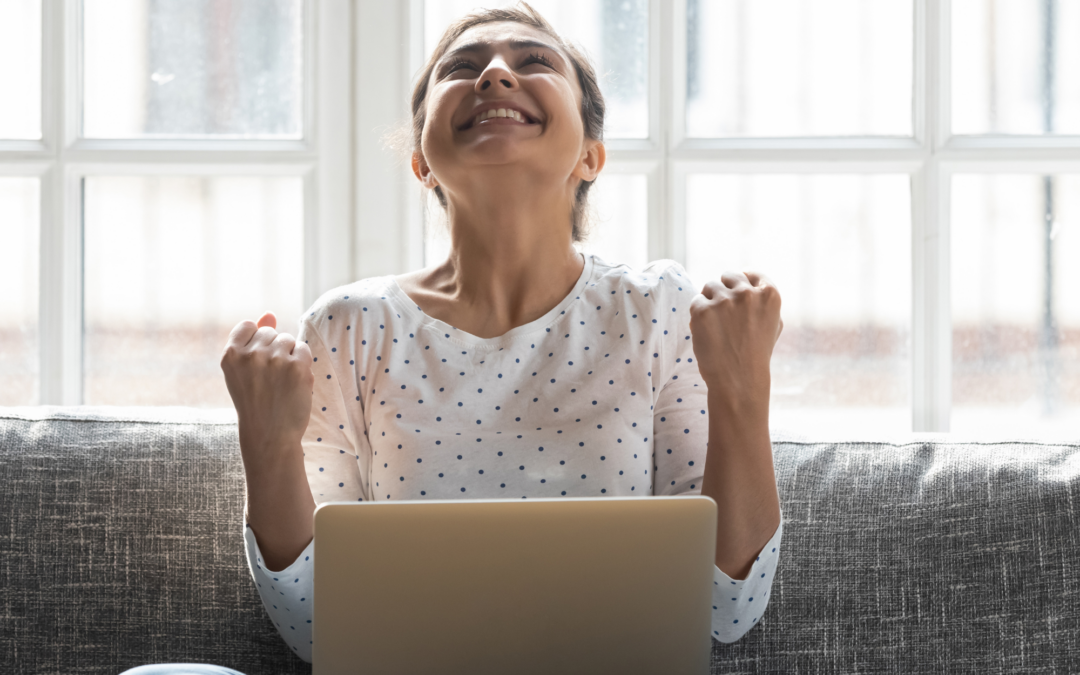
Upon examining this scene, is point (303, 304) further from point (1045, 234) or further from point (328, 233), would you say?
point (1045, 234)

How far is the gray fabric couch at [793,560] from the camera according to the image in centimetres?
105

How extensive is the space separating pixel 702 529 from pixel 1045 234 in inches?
53.1

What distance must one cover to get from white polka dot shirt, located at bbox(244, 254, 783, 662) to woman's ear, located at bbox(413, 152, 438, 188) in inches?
7.7

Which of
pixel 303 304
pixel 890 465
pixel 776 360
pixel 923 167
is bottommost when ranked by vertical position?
pixel 890 465

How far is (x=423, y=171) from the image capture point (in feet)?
4.20

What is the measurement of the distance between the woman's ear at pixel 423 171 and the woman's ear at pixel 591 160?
220 millimetres

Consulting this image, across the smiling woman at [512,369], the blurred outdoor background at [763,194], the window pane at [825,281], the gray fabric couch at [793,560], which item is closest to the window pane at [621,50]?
the blurred outdoor background at [763,194]

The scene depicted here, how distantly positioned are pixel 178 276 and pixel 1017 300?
1695mm

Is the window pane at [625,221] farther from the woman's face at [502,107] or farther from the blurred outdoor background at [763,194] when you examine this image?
the woman's face at [502,107]

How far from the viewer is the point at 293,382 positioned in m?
0.91

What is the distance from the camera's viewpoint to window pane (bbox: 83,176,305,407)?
1.70 meters

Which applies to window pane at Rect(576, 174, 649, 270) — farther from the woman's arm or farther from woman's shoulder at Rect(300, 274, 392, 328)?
the woman's arm

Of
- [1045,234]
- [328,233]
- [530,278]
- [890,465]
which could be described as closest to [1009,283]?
[1045,234]

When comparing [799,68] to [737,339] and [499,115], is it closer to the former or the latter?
[499,115]
